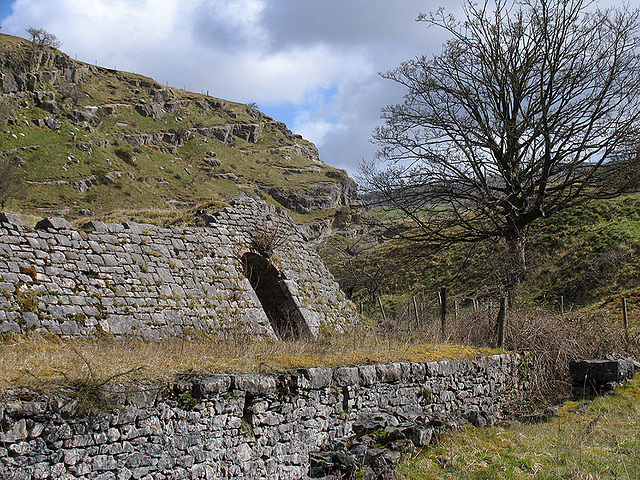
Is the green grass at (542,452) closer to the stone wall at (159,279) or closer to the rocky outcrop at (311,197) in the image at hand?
the stone wall at (159,279)

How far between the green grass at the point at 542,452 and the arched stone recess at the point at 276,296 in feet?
21.8

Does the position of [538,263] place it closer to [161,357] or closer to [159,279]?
[159,279]

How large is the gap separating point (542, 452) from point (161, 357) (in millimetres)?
4590

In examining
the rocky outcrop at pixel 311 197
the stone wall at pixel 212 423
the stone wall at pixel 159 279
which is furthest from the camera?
the rocky outcrop at pixel 311 197

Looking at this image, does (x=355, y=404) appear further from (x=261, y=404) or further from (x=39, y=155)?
(x=39, y=155)

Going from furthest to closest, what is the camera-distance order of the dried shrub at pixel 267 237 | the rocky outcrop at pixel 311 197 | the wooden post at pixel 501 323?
1. the rocky outcrop at pixel 311 197
2. the dried shrub at pixel 267 237
3. the wooden post at pixel 501 323

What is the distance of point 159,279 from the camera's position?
413 inches

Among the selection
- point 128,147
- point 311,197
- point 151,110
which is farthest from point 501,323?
point 151,110

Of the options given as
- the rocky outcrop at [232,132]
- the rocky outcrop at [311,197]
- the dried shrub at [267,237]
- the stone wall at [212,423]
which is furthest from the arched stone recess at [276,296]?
the rocky outcrop at [232,132]

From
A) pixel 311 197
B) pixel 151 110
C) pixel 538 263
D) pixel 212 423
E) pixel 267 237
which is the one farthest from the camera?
pixel 151 110

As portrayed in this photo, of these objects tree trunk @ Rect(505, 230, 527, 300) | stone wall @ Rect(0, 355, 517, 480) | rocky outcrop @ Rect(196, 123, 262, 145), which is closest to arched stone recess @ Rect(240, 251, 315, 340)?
tree trunk @ Rect(505, 230, 527, 300)

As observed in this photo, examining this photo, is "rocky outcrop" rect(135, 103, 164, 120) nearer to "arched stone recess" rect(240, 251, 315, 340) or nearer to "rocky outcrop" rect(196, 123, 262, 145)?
"rocky outcrop" rect(196, 123, 262, 145)

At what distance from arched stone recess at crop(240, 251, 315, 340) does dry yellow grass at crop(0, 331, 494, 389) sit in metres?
2.87

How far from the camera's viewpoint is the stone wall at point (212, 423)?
4.29 meters
